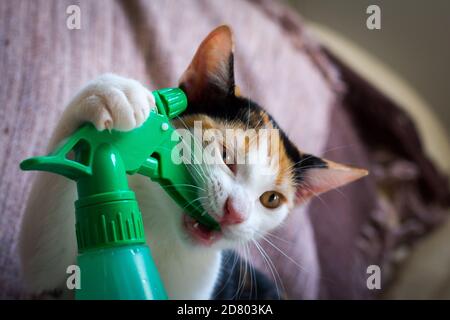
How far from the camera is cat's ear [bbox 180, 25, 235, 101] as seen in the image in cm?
58

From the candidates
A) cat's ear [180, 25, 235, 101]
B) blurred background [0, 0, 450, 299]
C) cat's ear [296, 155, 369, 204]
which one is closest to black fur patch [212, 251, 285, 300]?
blurred background [0, 0, 450, 299]

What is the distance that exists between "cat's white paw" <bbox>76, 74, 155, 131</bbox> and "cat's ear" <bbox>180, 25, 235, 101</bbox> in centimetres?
12

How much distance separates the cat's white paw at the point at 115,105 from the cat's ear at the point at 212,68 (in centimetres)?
12

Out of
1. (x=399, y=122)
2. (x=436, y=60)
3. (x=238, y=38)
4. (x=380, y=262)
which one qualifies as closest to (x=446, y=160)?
(x=399, y=122)

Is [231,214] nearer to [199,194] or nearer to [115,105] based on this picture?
[199,194]

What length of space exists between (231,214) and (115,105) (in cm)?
20

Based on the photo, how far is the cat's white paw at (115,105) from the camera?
457 mm

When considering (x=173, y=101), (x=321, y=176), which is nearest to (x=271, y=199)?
→ (x=321, y=176)

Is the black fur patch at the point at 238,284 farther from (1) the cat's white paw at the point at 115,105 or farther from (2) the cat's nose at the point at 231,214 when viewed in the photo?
(1) the cat's white paw at the point at 115,105

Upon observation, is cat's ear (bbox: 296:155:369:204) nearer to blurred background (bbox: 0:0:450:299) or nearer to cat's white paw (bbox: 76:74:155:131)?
blurred background (bbox: 0:0:450:299)

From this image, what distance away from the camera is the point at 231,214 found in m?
0.57

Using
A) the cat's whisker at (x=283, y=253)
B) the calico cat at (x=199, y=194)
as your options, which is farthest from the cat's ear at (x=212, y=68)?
the cat's whisker at (x=283, y=253)

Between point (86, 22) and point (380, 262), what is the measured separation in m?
0.86
